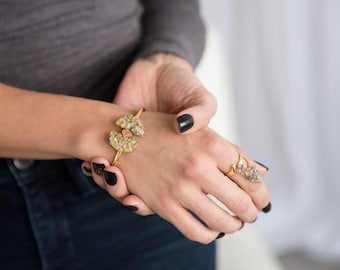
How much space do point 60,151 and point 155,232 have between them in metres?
0.23

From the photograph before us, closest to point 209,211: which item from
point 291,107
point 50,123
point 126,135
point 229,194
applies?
point 229,194

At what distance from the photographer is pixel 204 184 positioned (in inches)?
22.4

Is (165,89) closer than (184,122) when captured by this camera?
No

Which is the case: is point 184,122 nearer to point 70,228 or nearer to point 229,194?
point 229,194

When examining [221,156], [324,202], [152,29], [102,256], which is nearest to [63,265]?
[102,256]

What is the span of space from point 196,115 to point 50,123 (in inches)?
7.9

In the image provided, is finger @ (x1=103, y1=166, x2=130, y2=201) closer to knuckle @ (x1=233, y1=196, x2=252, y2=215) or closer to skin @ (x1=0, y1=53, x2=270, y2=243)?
skin @ (x1=0, y1=53, x2=270, y2=243)

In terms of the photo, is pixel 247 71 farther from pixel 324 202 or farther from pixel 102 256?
pixel 102 256

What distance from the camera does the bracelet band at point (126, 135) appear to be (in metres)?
0.58

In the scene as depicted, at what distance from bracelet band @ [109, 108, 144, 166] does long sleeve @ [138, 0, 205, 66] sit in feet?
0.72

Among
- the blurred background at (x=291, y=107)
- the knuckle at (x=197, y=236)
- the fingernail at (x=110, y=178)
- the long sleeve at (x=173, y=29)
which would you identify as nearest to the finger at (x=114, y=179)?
the fingernail at (x=110, y=178)

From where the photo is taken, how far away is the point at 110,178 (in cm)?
58

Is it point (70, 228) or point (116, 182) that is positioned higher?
point (116, 182)

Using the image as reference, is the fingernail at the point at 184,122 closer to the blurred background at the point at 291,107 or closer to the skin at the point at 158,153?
the skin at the point at 158,153
